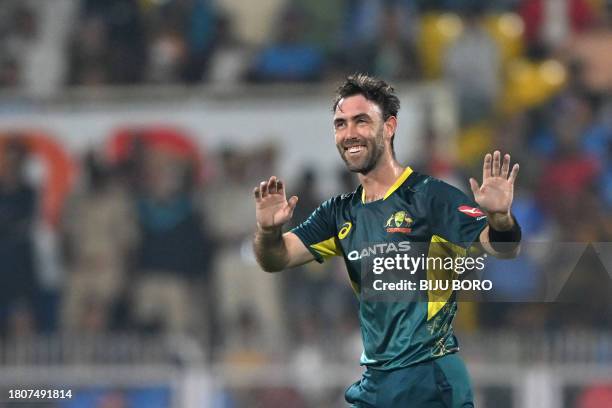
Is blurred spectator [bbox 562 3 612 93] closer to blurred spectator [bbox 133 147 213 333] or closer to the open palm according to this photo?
blurred spectator [bbox 133 147 213 333]

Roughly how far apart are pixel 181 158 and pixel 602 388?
5076mm

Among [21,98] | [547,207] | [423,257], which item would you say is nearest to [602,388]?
[547,207]

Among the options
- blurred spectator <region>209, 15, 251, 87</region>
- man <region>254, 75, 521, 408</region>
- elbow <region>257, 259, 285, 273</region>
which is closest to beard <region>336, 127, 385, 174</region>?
man <region>254, 75, 521, 408</region>

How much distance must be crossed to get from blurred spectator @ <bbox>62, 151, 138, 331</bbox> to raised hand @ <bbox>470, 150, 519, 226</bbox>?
24.9 feet

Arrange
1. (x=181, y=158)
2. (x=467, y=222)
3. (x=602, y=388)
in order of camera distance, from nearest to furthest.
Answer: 1. (x=467, y=222)
2. (x=602, y=388)
3. (x=181, y=158)

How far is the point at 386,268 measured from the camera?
6445 mm

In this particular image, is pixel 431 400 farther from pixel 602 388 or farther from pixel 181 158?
pixel 181 158

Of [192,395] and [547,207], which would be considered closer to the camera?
[192,395]

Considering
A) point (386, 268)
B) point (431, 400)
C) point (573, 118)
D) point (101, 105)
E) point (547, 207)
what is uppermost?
point (101, 105)

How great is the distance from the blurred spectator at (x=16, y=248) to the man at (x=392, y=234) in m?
6.97

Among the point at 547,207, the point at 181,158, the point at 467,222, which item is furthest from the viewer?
the point at 181,158

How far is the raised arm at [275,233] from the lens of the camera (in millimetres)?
A: 6645

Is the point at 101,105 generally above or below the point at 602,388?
above

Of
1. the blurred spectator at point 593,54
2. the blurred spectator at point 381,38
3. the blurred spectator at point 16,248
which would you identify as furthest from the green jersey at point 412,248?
the blurred spectator at point 593,54
